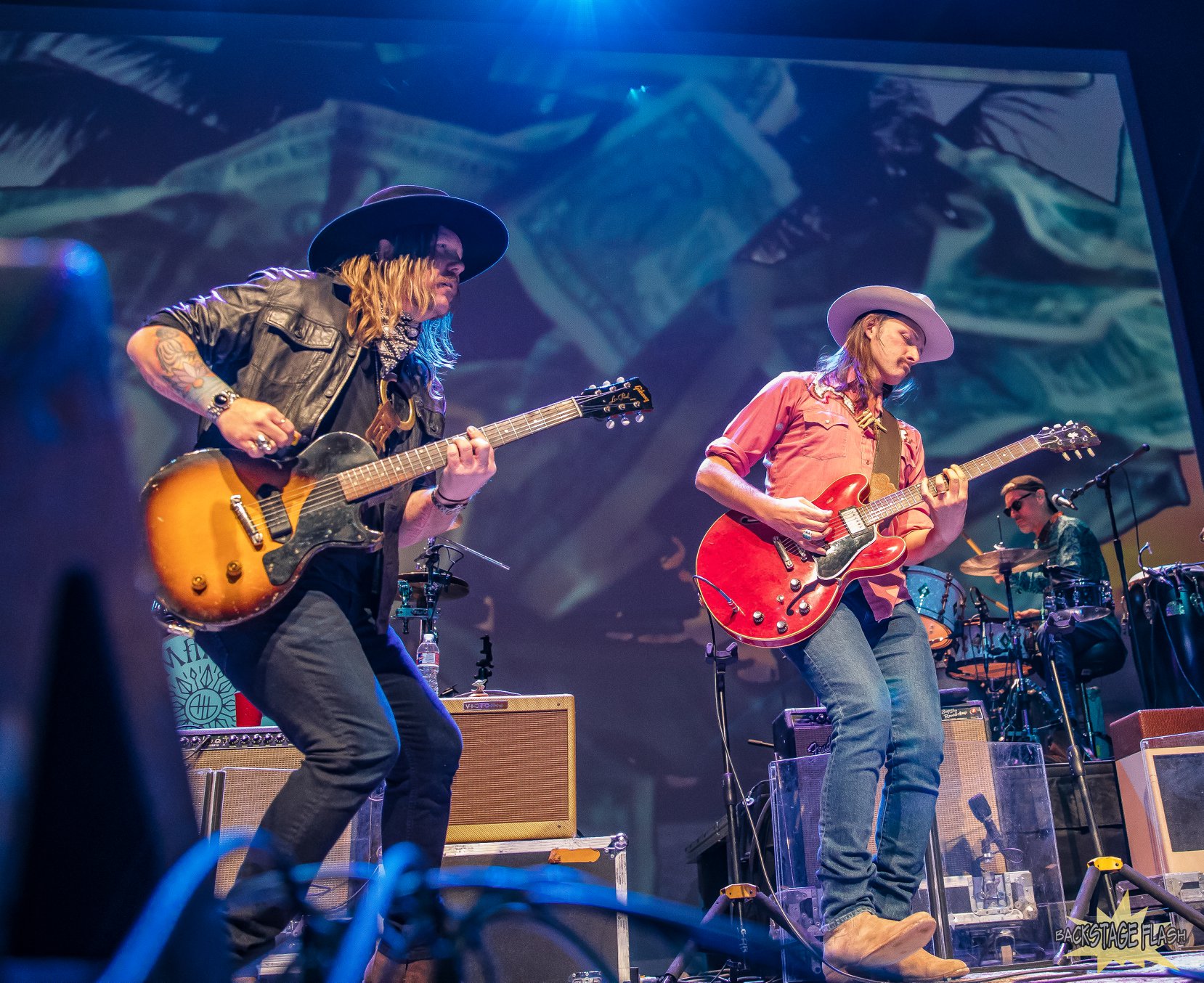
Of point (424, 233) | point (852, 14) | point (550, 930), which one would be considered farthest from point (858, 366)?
point (852, 14)

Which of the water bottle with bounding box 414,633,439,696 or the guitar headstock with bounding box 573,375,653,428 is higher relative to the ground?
the guitar headstock with bounding box 573,375,653,428

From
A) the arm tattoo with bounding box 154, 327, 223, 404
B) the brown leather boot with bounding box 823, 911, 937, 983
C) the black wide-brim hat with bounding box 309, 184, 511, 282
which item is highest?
the black wide-brim hat with bounding box 309, 184, 511, 282

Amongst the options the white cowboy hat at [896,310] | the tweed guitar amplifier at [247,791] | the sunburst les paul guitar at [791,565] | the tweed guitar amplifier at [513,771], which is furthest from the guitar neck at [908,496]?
the tweed guitar amplifier at [247,791]

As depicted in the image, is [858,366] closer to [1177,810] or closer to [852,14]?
[1177,810]

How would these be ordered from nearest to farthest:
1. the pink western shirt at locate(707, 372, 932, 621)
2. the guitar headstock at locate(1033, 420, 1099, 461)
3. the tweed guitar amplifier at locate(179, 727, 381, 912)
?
the pink western shirt at locate(707, 372, 932, 621) → the tweed guitar amplifier at locate(179, 727, 381, 912) → the guitar headstock at locate(1033, 420, 1099, 461)

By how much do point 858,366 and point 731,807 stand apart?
1930 mm

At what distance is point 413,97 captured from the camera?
7258 millimetres

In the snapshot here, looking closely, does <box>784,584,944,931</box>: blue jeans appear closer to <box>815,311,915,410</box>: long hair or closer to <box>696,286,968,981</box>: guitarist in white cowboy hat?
<box>696,286,968,981</box>: guitarist in white cowboy hat

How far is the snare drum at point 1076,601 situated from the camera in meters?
6.68

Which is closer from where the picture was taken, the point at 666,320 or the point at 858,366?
the point at 858,366

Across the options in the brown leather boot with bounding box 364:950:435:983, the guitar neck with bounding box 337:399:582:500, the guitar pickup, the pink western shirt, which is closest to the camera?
the brown leather boot with bounding box 364:950:435:983

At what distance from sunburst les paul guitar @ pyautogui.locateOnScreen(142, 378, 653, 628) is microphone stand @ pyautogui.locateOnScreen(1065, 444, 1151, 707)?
17.5 feet

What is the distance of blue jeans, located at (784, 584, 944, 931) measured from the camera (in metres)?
2.99

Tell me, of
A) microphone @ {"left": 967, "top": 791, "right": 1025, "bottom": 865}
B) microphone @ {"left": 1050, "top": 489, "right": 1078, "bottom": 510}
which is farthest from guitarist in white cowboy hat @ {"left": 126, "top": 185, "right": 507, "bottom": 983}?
microphone @ {"left": 1050, "top": 489, "right": 1078, "bottom": 510}
